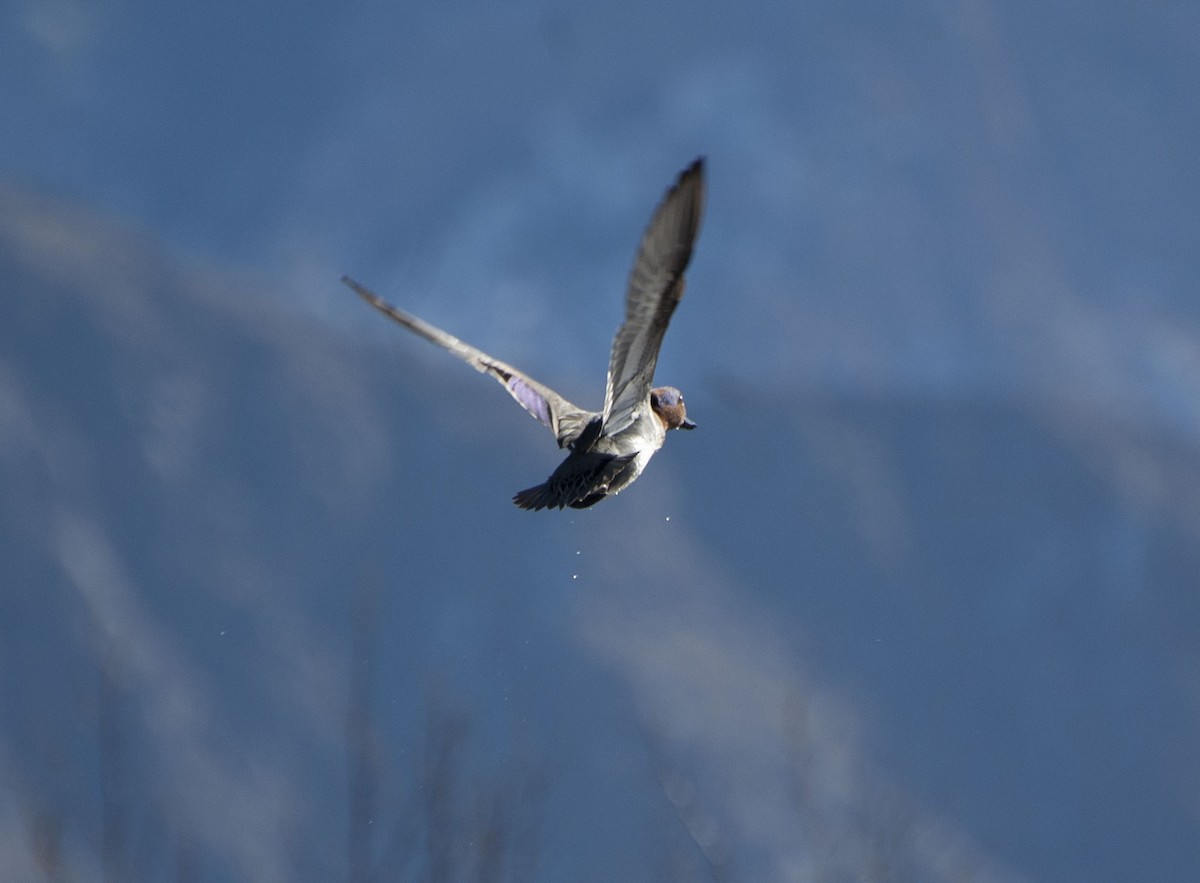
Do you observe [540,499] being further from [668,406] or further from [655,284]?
[655,284]

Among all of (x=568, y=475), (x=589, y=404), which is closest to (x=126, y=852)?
(x=568, y=475)

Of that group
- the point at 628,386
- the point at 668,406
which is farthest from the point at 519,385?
the point at 628,386

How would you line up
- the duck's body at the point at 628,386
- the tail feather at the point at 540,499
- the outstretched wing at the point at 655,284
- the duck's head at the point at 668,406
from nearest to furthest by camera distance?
the outstretched wing at the point at 655,284
the duck's body at the point at 628,386
the tail feather at the point at 540,499
the duck's head at the point at 668,406

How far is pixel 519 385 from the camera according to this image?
335 inches

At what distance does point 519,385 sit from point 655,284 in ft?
7.74

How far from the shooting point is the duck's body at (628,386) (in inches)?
241

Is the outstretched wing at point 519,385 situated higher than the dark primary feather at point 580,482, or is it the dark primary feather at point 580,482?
the outstretched wing at point 519,385

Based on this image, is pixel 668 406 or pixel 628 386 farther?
pixel 668 406

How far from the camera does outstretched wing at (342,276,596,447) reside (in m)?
8.02

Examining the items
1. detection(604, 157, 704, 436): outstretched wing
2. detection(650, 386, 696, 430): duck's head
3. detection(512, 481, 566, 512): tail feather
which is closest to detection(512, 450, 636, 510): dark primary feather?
detection(512, 481, 566, 512): tail feather

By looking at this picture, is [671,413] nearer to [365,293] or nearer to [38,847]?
[365,293]

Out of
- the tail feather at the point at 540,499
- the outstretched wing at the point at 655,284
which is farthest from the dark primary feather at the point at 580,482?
the outstretched wing at the point at 655,284

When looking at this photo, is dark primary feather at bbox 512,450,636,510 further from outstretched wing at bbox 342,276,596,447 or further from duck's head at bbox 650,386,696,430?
duck's head at bbox 650,386,696,430

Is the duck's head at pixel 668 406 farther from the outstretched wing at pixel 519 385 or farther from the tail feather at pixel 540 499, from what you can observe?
the tail feather at pixel 540 499
